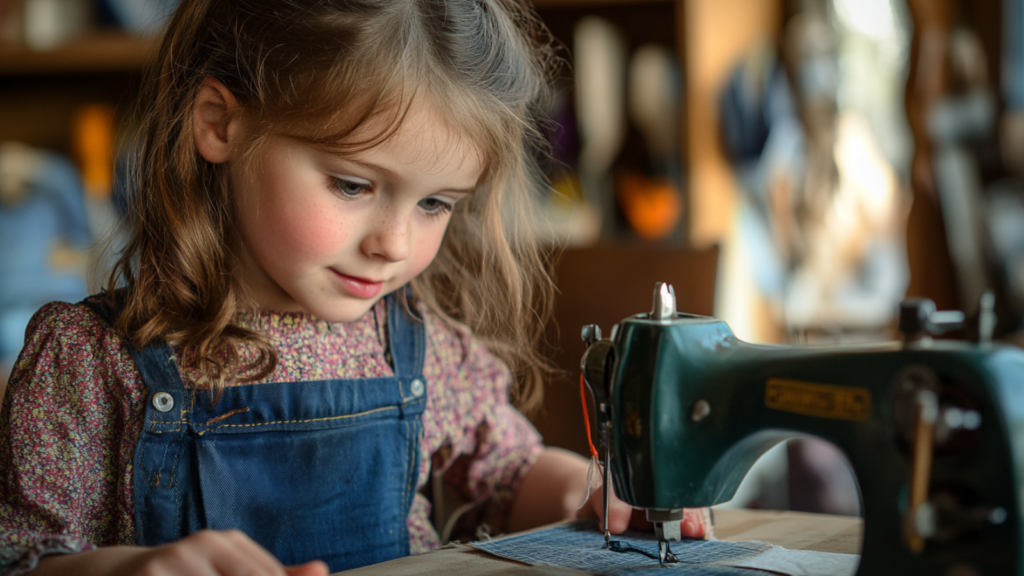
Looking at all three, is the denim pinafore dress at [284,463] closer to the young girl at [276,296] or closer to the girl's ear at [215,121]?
the young girl at [276,296]

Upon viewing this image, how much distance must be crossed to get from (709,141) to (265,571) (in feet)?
4.75

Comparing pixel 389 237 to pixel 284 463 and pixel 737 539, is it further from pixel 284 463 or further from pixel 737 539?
pixel 737 539

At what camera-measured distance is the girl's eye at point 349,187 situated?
757 mm

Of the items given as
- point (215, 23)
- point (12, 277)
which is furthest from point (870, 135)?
point (12, 277)

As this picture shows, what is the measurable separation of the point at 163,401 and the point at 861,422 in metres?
0.60

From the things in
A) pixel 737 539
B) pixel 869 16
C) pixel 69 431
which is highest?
pixel 869 16

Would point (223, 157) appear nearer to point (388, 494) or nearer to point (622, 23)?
point (388, 494)

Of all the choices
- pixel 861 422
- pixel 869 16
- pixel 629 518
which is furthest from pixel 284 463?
pixel 869 16

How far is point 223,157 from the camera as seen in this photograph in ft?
2.69

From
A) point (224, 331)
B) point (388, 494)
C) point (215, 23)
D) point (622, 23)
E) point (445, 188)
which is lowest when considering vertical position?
point (388, 494)

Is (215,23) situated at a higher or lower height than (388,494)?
higher

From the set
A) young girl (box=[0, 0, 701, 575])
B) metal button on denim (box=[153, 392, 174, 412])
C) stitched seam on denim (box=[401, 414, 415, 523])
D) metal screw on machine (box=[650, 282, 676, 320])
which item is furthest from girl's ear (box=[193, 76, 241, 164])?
metal screw on machine (box=[650, 282, 676, 320])

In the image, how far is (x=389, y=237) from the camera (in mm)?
765

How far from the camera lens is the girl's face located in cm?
75
